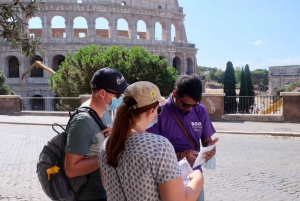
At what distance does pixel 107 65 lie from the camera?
25188 millimetres

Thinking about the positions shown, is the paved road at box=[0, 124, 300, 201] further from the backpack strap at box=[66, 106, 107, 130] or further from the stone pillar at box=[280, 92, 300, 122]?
the backpack strap at box=[66, 106, 107, 130]

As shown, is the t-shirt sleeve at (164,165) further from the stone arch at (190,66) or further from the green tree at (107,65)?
the stone arch at (190,66)

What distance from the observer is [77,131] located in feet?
8.63

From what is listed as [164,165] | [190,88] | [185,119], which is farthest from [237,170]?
[164,165]

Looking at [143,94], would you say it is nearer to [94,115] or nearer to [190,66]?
[94,115]

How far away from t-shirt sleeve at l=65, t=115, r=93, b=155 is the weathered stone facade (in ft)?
209

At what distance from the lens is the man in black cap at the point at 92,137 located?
2617 millimetres

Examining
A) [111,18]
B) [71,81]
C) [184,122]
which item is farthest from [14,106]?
[111,18]

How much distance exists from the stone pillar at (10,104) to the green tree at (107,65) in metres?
4.71

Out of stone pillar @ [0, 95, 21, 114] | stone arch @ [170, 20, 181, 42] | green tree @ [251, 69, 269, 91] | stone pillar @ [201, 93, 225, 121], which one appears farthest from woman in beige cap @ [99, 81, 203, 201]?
green tree @ [251, 69, 269, 91]

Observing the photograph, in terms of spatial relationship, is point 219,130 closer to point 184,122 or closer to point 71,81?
point 184,122

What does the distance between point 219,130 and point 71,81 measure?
13.9 metres

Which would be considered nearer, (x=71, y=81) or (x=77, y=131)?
(x=77, y=131)

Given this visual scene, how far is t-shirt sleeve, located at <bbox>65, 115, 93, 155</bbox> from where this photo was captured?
261cm
